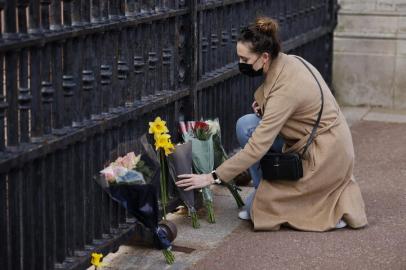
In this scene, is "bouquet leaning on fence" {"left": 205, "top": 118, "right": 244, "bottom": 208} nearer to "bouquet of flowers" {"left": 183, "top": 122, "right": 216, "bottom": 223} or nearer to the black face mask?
"bouquet of flowers" {"left": 183, "top": 122, "right": 216, "bottom": 223}

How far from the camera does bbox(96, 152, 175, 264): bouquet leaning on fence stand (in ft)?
17.4

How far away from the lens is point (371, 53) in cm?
1063

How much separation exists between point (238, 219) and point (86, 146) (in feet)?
5.39

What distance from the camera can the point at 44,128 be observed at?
190 inches

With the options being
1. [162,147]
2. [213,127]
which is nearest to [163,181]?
[162,147]

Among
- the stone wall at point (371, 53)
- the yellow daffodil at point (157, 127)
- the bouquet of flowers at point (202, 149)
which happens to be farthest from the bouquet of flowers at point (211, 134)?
the stone wall at point (371, 53)

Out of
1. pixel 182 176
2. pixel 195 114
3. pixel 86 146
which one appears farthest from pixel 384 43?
pixel 86 146

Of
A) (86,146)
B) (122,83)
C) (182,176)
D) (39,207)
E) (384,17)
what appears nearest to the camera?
→ (39,207)

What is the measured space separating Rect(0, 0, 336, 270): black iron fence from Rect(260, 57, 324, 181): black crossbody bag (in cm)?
65

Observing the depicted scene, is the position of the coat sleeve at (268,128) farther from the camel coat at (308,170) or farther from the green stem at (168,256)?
the green stem at (168,256)

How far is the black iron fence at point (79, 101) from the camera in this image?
457cm

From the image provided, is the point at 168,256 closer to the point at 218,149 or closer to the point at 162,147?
the point at 162,147

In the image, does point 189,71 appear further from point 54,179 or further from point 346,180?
point 54,179

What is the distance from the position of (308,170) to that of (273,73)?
635mm
